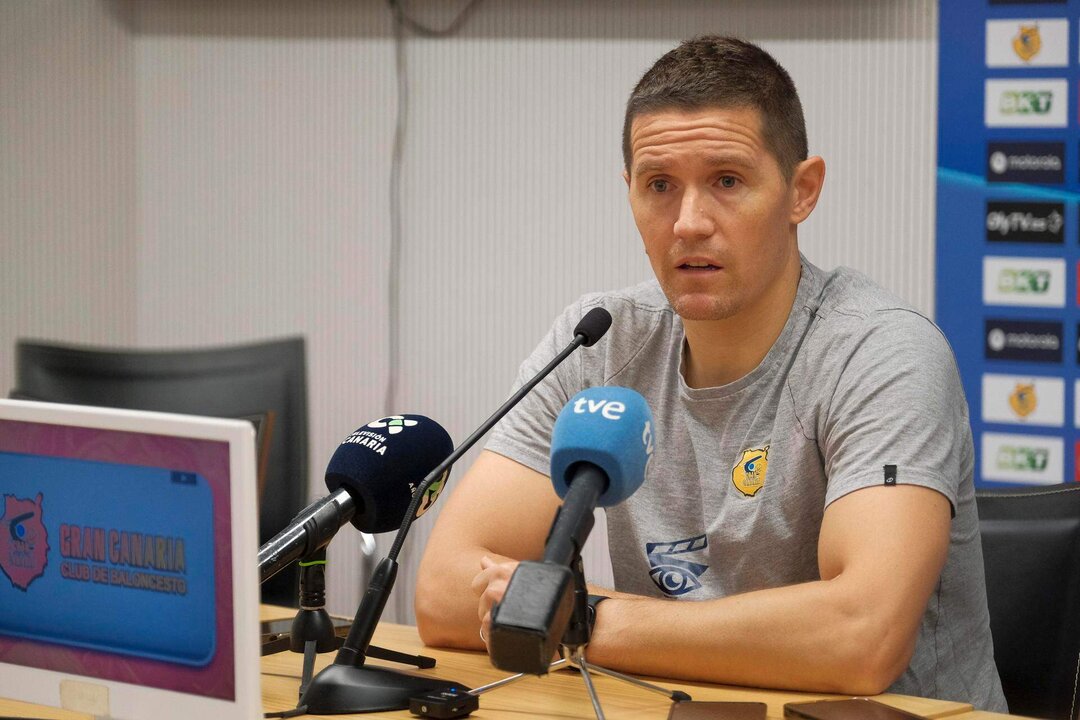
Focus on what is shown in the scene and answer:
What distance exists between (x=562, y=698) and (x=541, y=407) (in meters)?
0.57

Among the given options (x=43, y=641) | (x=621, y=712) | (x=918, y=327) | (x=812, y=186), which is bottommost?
(x=621, y=712)

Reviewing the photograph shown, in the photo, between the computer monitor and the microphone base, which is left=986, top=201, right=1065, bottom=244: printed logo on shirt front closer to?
the microphone base

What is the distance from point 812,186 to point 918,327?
283mm

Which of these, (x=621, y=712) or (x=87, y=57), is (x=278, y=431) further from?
(x=87, y=57)

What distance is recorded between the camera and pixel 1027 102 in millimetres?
2848

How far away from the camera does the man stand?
152 centimetres

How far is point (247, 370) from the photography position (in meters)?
2.53

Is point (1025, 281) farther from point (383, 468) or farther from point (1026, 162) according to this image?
point (383, 468)

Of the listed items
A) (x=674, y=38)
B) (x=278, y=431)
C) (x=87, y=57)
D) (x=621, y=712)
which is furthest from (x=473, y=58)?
(x=621, y=712)

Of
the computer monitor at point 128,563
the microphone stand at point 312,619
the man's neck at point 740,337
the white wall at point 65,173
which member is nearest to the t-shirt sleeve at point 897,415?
the man's neck at point 740,337

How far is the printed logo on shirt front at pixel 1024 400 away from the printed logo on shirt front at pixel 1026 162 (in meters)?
0.44

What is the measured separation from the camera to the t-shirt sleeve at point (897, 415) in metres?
1.55

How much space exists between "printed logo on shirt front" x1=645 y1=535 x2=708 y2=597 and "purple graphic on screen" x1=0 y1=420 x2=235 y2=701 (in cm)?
84

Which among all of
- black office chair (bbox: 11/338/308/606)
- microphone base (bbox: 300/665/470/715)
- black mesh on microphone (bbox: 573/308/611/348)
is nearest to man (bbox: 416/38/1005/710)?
microphone base (bbox: 300/665/470/715)
